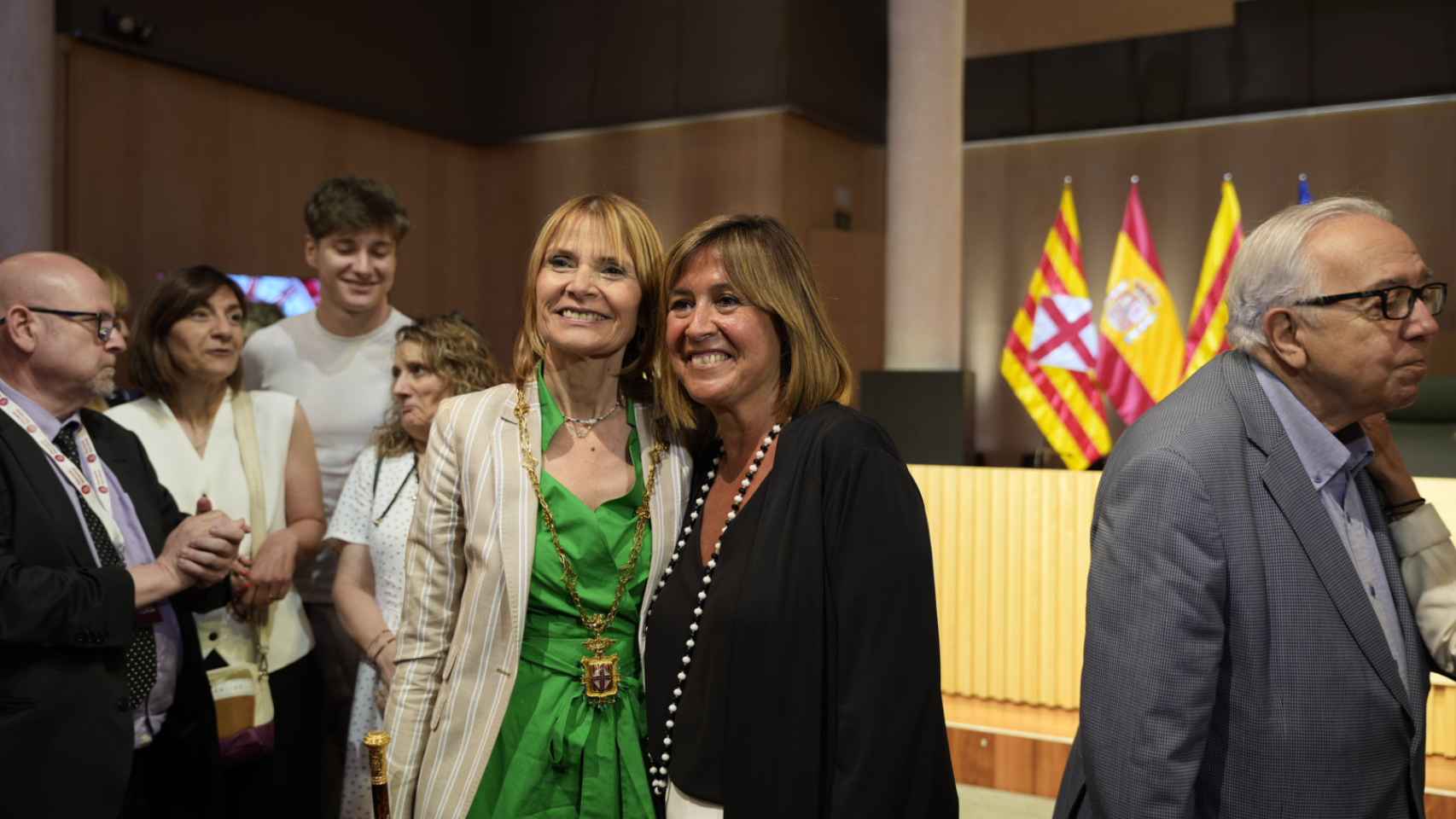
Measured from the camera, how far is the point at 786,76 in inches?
346

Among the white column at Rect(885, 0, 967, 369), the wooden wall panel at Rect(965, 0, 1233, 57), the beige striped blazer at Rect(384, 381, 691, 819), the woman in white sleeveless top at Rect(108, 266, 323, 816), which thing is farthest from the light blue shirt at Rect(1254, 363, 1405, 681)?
the wooden wall panel at Rect(965, 0, 1233, 57)

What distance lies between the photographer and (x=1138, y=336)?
23.6 ft

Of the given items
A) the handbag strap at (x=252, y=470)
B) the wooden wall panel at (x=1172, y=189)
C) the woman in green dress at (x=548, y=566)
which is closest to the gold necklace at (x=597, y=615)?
the woman in green dress at (x=548, y=566)

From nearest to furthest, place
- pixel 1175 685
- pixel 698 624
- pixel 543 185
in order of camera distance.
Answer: pixel 1175 685
pixel 698 624
pixel 543 185

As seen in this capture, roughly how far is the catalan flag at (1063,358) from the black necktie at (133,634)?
18.4ft

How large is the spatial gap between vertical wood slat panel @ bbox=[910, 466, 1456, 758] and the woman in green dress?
6.74 feet

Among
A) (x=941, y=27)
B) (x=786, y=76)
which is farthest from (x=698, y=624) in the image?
(x=786, y=76)

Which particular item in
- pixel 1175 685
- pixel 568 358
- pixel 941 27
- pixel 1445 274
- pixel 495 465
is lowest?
pixel 1175 685

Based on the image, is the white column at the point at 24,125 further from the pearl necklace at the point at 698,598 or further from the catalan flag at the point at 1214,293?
the catalan flag at the point at 1214,293

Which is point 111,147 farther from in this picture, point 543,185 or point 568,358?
point 568,358

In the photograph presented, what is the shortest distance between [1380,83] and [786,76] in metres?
4.43

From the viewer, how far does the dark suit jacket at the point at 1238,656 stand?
4.92 ft

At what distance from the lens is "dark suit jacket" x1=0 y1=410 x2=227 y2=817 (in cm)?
199

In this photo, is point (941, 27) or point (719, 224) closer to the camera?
point (719, 224)
